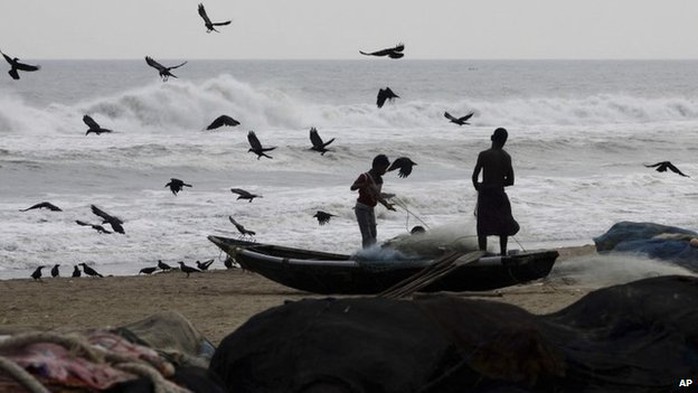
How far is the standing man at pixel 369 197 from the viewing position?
12.5 meters

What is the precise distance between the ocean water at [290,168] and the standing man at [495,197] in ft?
1.21

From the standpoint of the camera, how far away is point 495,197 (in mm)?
11961

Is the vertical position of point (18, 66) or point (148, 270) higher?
point (18, 66)

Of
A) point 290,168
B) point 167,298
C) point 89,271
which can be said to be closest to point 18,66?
point 167,298

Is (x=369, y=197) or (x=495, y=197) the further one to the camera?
(x=369, y=197)

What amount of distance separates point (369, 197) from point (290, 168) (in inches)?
781

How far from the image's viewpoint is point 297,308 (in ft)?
16.4

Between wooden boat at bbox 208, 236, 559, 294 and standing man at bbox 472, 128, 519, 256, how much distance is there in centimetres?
75

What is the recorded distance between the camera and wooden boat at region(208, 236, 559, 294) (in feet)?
35.2

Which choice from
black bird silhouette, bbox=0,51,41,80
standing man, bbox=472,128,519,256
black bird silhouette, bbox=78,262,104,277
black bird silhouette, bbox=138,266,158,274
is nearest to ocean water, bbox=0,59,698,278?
standing man, bbox=472,128,519,256

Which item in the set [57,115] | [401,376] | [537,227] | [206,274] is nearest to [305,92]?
[57,115]

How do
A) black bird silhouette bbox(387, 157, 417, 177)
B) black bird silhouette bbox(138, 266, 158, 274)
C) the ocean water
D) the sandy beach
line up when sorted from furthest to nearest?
the ocean water < black bird silhouette bbox(138, 266, 158, 274) < black bird silhouette bbox(387, 157, 417, 177) < the sandy beach

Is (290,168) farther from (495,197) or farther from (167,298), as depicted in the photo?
(495,197)

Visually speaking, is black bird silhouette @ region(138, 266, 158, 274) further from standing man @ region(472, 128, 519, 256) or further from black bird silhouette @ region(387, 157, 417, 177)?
standing man @ region(472, 128, 519, 256)
